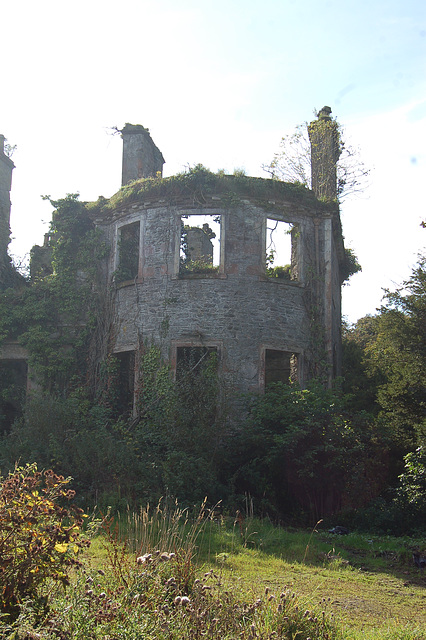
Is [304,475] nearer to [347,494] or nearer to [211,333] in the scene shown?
[347,494]

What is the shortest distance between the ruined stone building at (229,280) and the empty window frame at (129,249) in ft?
0.13

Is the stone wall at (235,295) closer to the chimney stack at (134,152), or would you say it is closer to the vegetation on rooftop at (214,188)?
the vegetation on rooftop at (214,188)

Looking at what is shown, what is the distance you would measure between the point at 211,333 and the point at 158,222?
3.32 m

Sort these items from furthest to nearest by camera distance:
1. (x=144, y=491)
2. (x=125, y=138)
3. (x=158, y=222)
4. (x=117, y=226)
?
(x=125, y=138), (x=117, y=226), (x=158, y=222), (x=144, y=491)

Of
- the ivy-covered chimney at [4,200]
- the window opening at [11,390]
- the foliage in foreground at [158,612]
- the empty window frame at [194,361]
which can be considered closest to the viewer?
the foliage in foreground at [158,612]

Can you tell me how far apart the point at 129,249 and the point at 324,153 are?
24.0 ft

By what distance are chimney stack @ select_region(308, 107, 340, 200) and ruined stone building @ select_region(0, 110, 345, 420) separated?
106 inches

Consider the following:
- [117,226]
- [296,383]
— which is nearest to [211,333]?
[296,383]

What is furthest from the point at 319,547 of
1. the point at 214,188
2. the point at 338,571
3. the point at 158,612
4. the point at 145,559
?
the point at 214,188

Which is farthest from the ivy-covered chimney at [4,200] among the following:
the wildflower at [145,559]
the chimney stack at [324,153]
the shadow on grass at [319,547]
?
Answer: the wildflower at [145,559]

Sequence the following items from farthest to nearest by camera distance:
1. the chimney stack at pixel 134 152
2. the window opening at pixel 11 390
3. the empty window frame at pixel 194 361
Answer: the chimney stack at pixel 134 152, the window opening at pixel 11 390, the empty window frame at pixel 194 361

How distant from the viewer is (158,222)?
15250mm

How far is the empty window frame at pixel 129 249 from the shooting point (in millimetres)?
16047

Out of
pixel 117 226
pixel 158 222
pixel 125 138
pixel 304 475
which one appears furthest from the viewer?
pixel 125 138
